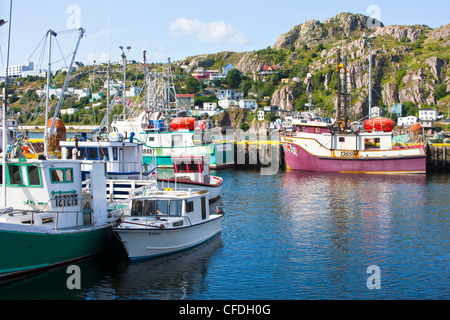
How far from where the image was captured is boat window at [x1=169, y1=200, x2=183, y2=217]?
77.0ft

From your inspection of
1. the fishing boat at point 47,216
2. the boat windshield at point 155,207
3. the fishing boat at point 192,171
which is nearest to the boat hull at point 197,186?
the fishing boat at point 192,171

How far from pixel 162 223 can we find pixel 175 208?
5.18ft

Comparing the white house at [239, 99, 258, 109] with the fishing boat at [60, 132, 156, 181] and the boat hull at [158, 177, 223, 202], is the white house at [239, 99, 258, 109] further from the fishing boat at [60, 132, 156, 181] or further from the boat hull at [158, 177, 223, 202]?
the fishing boat at [60, 132, 156, 181]

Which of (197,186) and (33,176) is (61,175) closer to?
(33,176)

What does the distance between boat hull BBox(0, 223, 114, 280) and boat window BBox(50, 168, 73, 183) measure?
2477 mm

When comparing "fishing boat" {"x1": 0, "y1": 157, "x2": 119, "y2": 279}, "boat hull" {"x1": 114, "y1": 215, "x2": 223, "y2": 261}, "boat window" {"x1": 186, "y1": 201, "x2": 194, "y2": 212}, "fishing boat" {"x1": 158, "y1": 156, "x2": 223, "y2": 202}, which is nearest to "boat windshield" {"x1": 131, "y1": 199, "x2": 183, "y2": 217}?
"boat window" {"x1": 186, "y1": 201, "x2": 194, "y2": 212}

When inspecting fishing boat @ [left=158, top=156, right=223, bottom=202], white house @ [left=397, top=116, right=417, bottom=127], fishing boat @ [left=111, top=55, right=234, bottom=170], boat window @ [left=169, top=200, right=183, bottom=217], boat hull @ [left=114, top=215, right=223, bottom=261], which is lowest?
boat hull @ [left=114, top=215, right=223, bottom=261]

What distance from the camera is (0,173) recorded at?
21.1 m

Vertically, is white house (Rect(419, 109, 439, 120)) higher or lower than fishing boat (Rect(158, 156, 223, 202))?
higher

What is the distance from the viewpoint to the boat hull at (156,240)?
21.3m

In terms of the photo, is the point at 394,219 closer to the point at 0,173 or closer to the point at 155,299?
the point at 155,299

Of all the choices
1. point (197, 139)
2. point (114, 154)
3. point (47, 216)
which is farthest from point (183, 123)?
point (47, 216)
